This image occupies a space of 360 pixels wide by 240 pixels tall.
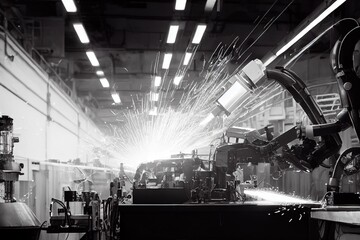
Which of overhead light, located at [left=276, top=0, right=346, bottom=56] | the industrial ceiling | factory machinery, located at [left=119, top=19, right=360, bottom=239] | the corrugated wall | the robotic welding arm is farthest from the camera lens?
the industrial ceiling

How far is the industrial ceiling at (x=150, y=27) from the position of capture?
35.0 feet

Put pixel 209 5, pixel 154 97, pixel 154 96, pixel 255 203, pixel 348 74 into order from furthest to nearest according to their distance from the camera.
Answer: pixel 154 97, pixel 154 96, pixel 209 5, pixel 255 203, pixel 348 74

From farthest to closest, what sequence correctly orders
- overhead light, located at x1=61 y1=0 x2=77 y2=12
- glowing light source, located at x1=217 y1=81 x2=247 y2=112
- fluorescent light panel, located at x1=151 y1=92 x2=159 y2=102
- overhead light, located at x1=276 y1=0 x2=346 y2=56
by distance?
fluorescent light panel, located at x1=151 y1=92 x2=159 y2=102 < overhead light, located at x1=61 y1=0 x2=77 y2=12 < overhead light, located at x1=276 y1=0 x2=346 y2=56 < glowing light source, located at x1=217 y1=81 x2=247 y2=112

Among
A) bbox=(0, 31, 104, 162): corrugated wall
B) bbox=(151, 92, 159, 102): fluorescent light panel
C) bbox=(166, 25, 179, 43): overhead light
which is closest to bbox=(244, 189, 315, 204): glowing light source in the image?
bbox=(0, 31, 104, 162): corrugated wall

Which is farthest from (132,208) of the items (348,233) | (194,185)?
(348,233)

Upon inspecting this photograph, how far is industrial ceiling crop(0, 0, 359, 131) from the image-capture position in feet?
35.0

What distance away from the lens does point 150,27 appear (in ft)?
39.4

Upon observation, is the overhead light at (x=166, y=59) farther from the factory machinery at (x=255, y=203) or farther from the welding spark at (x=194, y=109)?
the factory machinery at (x=255, y=203)

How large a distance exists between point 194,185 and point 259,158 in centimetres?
73

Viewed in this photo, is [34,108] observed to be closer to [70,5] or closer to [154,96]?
[70,5]

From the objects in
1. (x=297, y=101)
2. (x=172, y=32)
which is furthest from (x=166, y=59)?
(x=297, y=101)

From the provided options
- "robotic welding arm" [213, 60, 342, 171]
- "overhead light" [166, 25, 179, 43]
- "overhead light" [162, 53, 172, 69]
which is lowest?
"robotic welding arm" [213, 60, 342, 171]

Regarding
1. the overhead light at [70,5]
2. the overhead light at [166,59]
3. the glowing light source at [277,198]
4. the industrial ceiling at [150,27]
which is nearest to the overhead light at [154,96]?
the industrial ceiling at [150,27]

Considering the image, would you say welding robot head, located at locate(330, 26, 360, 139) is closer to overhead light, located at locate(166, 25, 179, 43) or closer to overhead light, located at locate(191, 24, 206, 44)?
overhead light, located at locate(191, 24, 206, 44)
